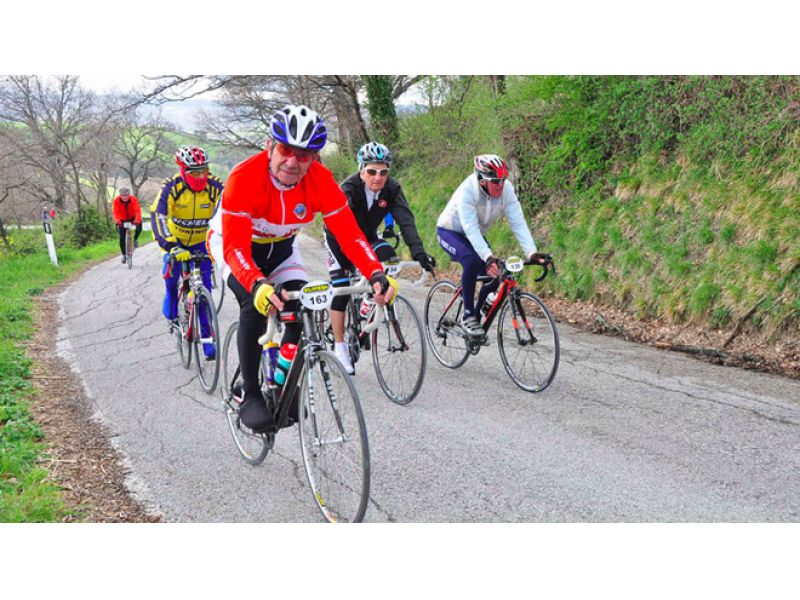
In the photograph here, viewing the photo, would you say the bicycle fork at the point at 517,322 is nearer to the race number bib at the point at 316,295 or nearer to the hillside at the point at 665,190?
the hillside at the point at 665,190

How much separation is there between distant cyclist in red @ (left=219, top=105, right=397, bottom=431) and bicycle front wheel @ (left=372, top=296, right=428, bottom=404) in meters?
1.74

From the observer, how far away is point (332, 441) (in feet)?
11.4

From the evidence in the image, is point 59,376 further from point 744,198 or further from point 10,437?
point 744,198

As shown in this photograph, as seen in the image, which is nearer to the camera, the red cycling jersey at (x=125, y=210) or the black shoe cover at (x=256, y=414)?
the black shoe cover at (x=256, y=414)

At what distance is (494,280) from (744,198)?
3.77 meters

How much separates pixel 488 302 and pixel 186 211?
3.39 metres

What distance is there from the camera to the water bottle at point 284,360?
3.81 m

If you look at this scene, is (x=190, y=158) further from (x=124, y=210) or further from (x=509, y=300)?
(x=124, y=210)

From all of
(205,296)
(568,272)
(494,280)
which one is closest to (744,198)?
(568,272)

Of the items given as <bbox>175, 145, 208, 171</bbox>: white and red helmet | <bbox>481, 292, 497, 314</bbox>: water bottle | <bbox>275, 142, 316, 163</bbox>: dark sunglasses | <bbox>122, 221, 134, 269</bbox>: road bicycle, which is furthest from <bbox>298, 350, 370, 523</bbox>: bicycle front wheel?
<bbox>122, 221, 134, 269</bbox>: road bicycle

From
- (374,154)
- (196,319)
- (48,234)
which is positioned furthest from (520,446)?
(48,234)

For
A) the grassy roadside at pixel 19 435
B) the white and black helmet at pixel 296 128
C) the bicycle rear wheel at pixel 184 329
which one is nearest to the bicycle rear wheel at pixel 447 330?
the bicycle rear wheel at pixel 184 329

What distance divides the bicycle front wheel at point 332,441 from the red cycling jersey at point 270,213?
2.17 ft

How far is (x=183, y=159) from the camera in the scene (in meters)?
6.58
